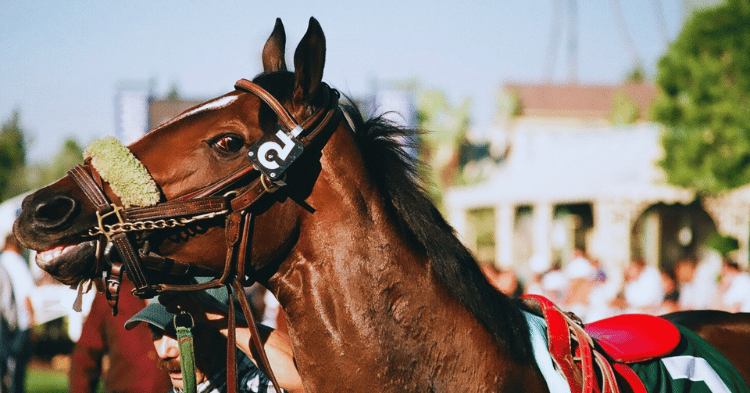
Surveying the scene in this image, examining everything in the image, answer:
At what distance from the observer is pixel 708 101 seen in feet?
61.2

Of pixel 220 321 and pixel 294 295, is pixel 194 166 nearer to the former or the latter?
pixel 294 295

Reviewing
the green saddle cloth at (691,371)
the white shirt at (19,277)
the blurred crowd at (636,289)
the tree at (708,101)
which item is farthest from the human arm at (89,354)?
the tree at (708,101)

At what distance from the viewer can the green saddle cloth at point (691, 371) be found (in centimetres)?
266

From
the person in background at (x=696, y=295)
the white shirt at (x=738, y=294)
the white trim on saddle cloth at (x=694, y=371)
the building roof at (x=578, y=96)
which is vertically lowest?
the person in background at (x=696, y=295)

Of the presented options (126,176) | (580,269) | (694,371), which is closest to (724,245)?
(580,269)

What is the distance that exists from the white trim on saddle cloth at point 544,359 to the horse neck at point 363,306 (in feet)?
0.57

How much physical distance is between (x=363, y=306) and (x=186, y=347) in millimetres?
801

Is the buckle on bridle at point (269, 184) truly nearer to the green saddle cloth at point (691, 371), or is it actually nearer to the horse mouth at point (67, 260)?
the horse mouth at point (67, 260)

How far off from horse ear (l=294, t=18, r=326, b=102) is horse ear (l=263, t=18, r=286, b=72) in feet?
0.95

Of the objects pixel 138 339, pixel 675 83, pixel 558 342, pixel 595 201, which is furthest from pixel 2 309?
pixel 675 83

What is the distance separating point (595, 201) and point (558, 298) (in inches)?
394

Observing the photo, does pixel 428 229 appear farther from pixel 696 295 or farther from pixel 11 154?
pixel 11 154

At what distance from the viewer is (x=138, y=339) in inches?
196

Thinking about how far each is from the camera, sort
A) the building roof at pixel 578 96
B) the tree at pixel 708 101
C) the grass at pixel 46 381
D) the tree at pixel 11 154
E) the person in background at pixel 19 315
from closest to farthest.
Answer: the person in background at pixel 19 315, the grass at pixel 46 381, the tree at pixel 708 101, the tree at pixel 11 154, the building roof at pixel 578 96
